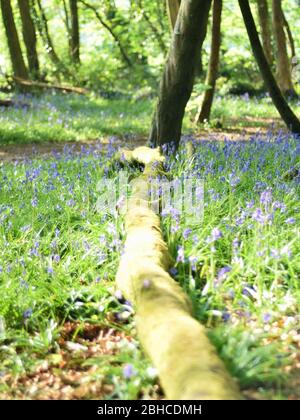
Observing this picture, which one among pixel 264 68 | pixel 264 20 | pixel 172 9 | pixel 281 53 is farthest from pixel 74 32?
pixel 264 68

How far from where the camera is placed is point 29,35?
17922mm

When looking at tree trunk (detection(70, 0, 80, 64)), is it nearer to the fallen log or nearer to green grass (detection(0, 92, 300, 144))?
the fallen log

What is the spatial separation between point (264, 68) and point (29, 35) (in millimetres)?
12307

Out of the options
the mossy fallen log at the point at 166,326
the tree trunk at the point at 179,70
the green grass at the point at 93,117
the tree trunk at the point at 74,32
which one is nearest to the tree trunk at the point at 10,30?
the green grass at the point at 93,117

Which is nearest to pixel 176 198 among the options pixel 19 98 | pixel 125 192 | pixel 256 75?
pixel 125 192

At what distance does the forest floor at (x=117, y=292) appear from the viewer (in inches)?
105

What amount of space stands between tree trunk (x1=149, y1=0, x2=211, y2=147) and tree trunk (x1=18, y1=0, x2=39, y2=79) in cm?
1225

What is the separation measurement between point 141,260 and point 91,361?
2.59 ft

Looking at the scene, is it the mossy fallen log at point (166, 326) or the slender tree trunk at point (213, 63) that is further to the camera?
the slender tree trunk at point (213, 63)

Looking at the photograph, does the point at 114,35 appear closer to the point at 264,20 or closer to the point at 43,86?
the point at 43,86

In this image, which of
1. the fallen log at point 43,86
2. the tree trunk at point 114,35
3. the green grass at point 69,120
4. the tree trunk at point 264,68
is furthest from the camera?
the tree trunk at point 114,35

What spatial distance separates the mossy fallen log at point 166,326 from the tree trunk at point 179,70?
314 centimetres

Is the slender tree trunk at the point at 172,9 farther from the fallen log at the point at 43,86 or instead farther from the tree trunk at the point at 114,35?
the tree trunk at the point at 114,35

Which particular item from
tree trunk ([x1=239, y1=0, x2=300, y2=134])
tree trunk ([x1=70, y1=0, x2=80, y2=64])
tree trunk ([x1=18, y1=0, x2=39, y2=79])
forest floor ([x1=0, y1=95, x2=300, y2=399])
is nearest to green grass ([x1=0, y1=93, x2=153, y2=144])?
tree trunk ([x1=18, y1=0, x2=39, y2=79])
